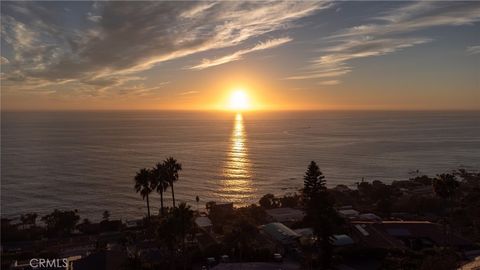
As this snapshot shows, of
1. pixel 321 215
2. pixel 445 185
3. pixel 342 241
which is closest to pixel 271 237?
pixel 342 241

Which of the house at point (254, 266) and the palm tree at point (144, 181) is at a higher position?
the palm tree at point (144, 181)

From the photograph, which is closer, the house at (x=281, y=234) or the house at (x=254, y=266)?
the house at (x=254, y=266)

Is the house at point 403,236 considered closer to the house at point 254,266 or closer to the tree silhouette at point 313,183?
the house at point 254,266

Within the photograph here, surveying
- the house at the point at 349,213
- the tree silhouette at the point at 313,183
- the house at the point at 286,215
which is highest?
the tree silhouette at the point at 313,183

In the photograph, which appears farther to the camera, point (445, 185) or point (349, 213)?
point (349, 213)

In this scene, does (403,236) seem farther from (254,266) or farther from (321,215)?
(254,266)

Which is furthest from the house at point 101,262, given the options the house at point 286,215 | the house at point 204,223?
the house at point 286,215

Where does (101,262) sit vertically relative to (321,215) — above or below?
below

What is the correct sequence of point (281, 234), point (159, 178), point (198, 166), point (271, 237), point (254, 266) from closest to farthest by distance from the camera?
point (254, 266)
point (159, 178)
point (281, 234)
point (271, 237)
point (198, 166)

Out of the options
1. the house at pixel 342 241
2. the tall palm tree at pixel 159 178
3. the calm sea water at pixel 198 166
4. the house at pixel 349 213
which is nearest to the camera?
the house at pixel 342 241

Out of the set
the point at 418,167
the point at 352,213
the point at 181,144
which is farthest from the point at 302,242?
the point at 181,144

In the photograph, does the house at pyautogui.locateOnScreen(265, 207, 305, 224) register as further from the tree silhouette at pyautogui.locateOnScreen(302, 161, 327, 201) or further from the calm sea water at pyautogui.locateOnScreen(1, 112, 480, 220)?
the tree silhouette at pyautogui.locateOnScreen(302, 161, 327, 201)
